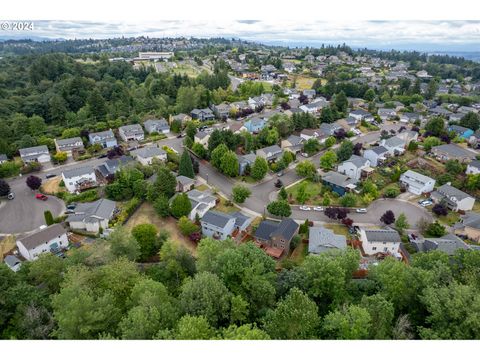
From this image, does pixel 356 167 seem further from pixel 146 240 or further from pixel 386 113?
pixel 386 113

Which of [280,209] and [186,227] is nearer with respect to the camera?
[186,227]

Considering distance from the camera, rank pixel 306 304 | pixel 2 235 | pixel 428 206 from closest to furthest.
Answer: pixel 306 304 < pixel 2 235 < pixel 428 206

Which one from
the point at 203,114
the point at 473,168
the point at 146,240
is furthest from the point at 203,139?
the point at 473,168

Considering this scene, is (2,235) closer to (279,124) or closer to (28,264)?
(28,264)

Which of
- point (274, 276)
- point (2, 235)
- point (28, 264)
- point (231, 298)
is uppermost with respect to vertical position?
point (231, 298)

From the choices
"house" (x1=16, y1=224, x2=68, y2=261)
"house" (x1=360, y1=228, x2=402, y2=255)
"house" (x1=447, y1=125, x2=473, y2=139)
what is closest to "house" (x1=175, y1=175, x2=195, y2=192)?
"house" (x1=16, y1=224, x2=68, y2=261)

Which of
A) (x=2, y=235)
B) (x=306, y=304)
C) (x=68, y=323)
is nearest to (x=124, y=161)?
(x=2, y=235)
